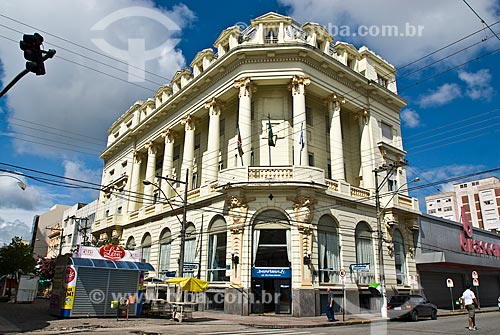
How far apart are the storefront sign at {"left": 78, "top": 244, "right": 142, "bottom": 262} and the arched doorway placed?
26.7 feet

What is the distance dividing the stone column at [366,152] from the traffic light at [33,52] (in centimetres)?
2768

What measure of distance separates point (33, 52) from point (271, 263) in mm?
20421

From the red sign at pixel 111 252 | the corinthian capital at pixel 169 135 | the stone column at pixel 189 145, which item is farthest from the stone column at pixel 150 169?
the red sign at pixel 111 252

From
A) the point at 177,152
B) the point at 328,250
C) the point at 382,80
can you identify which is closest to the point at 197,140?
the point at 177,152

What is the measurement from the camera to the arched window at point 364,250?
29.7 meters

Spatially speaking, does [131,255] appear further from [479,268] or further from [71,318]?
[479,268]

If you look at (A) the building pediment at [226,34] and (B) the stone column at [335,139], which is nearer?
(B) the stone column at [335,139]

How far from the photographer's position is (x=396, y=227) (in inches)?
1309

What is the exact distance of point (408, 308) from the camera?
77.9ft

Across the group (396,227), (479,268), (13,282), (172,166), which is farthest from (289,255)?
(13,282)

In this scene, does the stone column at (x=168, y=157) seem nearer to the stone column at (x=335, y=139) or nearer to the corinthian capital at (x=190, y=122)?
the corinthian capital at (x=190, y=122)

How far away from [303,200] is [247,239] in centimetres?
465

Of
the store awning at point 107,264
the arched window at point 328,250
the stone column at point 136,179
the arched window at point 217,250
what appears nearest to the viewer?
the store awning at point 107,264

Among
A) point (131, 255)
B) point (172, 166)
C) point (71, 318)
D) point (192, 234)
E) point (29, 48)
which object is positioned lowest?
point (71, 318)
